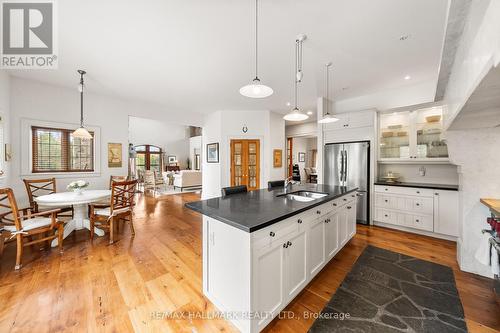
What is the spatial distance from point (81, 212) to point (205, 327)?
3401 millimetres

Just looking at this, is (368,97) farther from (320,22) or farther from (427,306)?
(427,306)

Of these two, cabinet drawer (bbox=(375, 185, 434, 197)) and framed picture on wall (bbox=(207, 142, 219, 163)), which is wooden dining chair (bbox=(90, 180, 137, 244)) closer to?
framed picture on wall (bbox=(207, 142, 219, 163))

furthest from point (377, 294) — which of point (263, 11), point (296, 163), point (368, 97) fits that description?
point (296, 163)

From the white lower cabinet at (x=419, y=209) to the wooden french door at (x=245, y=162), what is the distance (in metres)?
3.24

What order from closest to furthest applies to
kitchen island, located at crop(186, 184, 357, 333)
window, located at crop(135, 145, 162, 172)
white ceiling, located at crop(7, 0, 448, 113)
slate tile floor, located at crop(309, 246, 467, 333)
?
kitchen island, located at crop(186, 184, 357, 333), slate tile floor, located at crop(309, 246, 467, 333), white ceiling, located at crop(7, 0, 448, 113), window, located at crop(135, 145, 162, 172)

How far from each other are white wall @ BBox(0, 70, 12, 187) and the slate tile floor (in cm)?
510

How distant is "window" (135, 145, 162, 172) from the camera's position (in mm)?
11445

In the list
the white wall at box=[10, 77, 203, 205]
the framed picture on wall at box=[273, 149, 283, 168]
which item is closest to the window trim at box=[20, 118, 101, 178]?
the white wall at box=[10, 77, 203, 205]

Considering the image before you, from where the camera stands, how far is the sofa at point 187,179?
27.7ft

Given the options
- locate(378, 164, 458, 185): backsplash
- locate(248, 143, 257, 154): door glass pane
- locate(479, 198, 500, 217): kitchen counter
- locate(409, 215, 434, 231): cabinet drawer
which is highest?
locate(248, 143, 257, 154): door glass pane

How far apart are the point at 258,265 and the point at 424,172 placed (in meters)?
4.26

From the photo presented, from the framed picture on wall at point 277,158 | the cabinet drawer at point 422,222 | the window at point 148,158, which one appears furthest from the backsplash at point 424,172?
the window at point 148,158

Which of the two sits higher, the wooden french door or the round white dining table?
the wooden french door

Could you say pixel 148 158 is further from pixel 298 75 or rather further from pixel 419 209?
pixel 419 209
